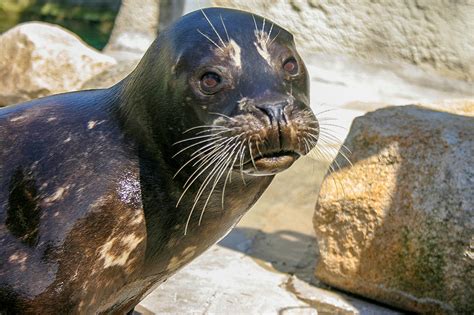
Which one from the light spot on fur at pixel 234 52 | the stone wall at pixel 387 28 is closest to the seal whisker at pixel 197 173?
the light spot on fur at pixel 234 52

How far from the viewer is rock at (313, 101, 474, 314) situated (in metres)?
4.80

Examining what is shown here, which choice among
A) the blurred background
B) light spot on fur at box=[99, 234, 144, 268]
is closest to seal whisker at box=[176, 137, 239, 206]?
light spot on fur at box=[99, 234, 144, 268]

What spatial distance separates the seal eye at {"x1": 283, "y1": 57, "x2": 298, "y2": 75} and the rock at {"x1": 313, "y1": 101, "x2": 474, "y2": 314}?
2016mm

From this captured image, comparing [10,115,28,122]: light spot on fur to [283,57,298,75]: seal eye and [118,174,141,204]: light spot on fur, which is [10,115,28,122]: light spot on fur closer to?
[118,174,141,204]: light spot on fur

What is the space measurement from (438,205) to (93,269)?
98.9 inches

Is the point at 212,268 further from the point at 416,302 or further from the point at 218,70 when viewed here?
the point at 218,70

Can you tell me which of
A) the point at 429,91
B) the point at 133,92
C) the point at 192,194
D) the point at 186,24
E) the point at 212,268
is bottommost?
the point at 212,268

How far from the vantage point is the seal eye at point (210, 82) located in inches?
120

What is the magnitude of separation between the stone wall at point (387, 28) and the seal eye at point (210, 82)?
22.0ft

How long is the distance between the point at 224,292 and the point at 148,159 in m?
2.01

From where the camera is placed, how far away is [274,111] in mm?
2900

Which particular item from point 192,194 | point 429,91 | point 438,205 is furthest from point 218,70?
point 429,91

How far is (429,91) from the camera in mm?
9188

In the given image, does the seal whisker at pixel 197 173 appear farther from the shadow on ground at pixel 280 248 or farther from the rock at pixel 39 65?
the rock at pixel 39 65
